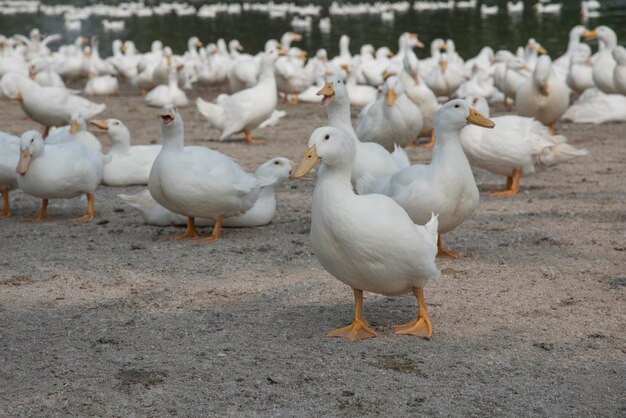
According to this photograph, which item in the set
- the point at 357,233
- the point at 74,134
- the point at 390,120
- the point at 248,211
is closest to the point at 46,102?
the point at 74,134

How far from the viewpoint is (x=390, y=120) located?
33.5 ft

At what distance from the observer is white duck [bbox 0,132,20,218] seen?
27.5 feet

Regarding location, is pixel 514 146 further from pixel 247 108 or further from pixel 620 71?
pixel 620 71

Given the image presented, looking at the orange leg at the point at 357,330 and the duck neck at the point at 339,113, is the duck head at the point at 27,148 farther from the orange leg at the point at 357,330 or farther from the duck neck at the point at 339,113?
the orange leg at the point at 357,330

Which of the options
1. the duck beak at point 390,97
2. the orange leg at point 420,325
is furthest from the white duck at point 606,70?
the orange leg at point 420,325

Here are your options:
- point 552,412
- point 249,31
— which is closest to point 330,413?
point 552,412

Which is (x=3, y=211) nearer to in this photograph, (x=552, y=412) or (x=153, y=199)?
(x=153, y=199)

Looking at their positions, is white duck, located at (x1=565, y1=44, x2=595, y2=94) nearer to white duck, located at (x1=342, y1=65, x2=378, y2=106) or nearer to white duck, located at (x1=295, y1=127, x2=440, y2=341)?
white duck, located at (x1=342, y1=65, x2=378, y2=106)

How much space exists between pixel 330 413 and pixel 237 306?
1726 millimetres

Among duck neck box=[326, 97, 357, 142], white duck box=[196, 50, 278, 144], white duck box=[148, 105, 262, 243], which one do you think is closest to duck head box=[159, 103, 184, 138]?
white duck box=[148, 105, 262, 243]

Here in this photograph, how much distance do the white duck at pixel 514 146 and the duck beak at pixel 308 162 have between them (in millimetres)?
4221

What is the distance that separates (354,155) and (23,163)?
393 centimetres

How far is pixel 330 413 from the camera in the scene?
426cm

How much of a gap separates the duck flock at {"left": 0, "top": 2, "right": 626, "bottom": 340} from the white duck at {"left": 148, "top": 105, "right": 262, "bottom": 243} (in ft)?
0.04
